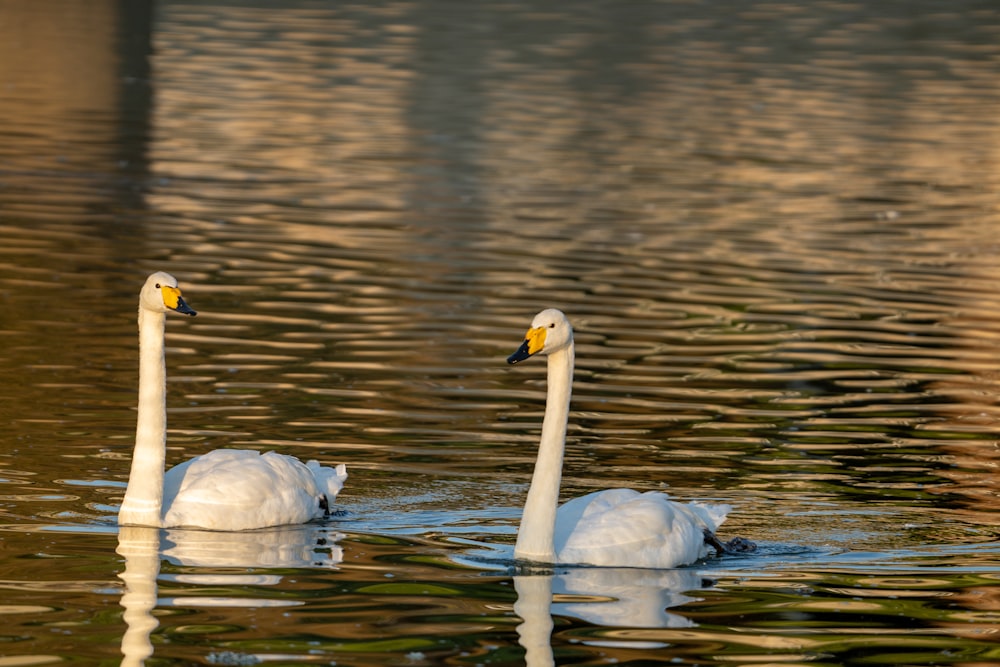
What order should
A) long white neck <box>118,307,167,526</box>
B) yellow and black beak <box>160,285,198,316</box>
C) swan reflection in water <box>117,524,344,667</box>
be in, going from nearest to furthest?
swan reflection in water <box>117,524,344,667</box> < long white neck <box>118,307,167,526</box> < yellow and black beak <box>160,285,198,316</box>

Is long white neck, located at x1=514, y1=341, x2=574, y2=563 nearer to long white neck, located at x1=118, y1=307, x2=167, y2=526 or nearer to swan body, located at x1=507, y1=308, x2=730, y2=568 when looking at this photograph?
swan body, located at x1=507, y1=308, x2=730, y2=568

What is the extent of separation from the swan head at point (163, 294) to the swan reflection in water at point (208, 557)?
127 centimetres

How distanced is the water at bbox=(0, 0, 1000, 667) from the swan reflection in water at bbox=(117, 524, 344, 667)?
0.11 ft

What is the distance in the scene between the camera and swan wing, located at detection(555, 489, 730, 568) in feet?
34.8

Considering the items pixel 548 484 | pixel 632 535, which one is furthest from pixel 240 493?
pixel 632 535

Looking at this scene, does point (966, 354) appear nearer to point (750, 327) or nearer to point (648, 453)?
point (750, 327)

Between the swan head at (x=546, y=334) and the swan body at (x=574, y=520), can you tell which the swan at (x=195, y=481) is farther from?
the swan head at (x=546, y=334)

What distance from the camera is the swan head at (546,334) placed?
1050 cm

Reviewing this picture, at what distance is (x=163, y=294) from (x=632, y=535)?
9.99ft

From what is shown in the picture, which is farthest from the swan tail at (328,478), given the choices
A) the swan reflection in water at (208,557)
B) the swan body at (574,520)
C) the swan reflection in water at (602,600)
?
the swan reflection in water at (602,600)

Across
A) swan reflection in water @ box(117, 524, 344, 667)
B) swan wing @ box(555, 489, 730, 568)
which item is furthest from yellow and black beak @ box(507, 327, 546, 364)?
swan reflection in water @ box(117, 524, 344, 667)

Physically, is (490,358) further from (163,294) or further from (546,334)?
(546,334)

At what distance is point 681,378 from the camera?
16203 mm

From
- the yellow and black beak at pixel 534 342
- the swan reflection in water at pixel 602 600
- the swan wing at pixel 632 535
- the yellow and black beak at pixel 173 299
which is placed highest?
the yellow and black beak at pixel 173 299
